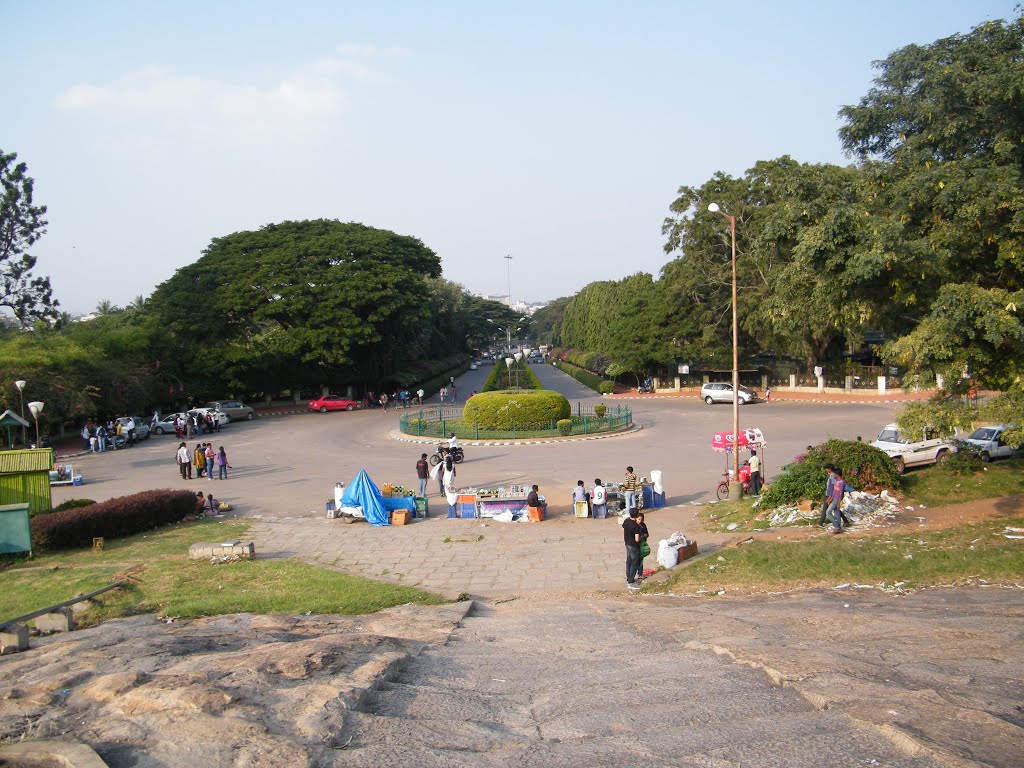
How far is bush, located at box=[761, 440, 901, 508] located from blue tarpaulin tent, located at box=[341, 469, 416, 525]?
874 cm

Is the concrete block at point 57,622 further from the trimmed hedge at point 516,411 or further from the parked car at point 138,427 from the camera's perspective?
the parked car at point 138,427

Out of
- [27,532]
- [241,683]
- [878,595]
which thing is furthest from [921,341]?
[27,532]

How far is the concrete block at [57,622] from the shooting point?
10414 mm

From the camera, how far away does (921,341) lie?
1392cm

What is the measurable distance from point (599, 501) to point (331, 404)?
117ft

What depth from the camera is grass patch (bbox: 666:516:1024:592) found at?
12055mm

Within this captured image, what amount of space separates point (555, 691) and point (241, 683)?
2.80 meters

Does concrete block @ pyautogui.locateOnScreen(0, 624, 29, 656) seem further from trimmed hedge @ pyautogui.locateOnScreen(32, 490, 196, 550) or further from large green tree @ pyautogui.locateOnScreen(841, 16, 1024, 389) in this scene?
large green tree @ pyautogui.locateOnScreen(841, 16, 1024, 389)

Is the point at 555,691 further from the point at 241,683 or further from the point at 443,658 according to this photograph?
the point at 241,683

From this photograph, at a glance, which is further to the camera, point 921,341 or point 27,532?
point 27,532

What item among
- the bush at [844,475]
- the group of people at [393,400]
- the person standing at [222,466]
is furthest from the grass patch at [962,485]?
the group of people at [393,400]

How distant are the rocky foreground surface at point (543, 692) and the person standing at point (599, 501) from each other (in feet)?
28.1

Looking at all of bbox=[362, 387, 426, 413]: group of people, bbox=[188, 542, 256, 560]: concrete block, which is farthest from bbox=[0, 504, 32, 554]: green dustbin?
bbox=[362, 387, 426, 413]: group of people

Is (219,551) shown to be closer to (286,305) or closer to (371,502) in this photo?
(371,502)
